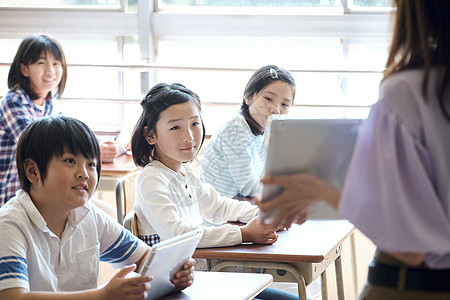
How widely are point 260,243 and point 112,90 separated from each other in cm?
264

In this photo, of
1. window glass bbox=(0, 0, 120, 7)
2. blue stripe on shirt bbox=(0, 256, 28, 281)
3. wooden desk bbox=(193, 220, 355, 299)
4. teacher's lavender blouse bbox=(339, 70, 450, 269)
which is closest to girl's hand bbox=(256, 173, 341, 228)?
teacher's lavender blouse bbox=(339, 70, 450, 269)

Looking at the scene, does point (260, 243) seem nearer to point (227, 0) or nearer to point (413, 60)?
point (413, 60)

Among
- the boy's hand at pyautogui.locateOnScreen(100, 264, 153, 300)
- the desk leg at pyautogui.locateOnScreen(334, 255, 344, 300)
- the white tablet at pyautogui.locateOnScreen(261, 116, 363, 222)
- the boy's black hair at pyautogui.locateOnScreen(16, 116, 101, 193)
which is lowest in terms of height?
the desk leg at pyautogui.locateOnScreen(334, 255, 344, 300)

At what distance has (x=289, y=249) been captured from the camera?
209cm

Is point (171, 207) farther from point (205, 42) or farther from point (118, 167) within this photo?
point (205, 42)

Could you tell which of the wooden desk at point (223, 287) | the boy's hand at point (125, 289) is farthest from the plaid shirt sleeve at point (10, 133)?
the boy's hand at point (125, 289)

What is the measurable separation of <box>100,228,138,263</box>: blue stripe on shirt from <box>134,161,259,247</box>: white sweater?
0.27 meters

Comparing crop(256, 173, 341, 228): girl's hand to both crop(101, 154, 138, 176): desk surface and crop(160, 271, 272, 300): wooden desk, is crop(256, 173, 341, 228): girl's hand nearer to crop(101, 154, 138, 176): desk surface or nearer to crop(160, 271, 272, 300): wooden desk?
crop(160, 271, 272, 300): wooden desk

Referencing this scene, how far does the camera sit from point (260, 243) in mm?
2139

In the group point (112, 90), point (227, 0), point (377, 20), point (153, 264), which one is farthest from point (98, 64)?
point (153, 264)

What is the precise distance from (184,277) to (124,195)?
3.11ft

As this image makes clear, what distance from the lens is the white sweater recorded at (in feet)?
6.79

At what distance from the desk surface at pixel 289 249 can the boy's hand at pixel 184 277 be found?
0.39 m

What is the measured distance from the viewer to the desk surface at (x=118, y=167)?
135 inches
